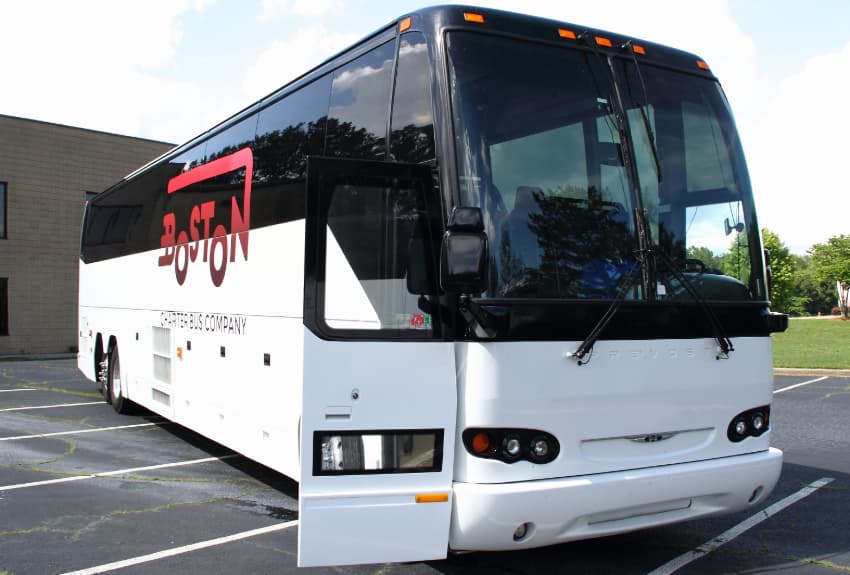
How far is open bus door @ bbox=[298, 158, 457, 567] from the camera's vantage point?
4316 millimetres

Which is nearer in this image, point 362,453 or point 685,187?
point 362,453

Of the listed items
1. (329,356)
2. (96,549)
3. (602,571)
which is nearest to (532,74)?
(329,356)

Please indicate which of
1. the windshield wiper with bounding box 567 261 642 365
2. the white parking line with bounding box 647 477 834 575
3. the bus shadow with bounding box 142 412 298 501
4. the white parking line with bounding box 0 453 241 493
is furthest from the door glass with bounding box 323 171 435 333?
the white parking line with bounding box 0 453 241 493

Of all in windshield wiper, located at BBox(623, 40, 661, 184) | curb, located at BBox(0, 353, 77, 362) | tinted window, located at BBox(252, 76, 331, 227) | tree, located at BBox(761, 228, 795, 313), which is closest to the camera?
windshield wiper, located at BBox(623, 40, 661, 184)

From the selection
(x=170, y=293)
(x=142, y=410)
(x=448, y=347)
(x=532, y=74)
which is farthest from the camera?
(x=142, y=410)

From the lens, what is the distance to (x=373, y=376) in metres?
4.43

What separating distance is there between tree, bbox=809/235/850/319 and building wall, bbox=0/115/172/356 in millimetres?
52727

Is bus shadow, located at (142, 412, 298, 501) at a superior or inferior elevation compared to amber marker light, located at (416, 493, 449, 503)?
inferior

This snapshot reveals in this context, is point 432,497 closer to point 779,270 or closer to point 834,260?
point 779,270

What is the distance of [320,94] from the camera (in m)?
6.28

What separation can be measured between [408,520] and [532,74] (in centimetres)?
266

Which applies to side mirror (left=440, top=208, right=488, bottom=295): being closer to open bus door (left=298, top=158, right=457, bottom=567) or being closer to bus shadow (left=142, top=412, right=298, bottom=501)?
open bus door (left=298, top=158, right=457, bottom=567)

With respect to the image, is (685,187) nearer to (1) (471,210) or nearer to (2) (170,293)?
(1) (471,210)

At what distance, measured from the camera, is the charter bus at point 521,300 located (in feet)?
14.3
